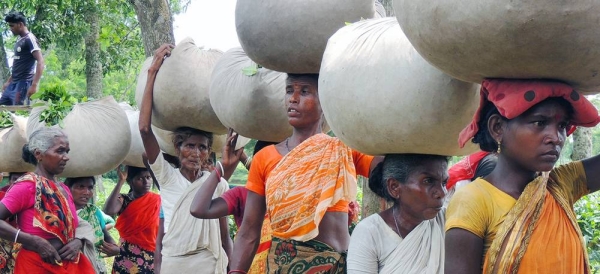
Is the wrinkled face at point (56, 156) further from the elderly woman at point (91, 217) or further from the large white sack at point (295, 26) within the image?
the large white sack at point (295, 26)

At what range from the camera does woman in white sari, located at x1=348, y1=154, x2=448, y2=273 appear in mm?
3123

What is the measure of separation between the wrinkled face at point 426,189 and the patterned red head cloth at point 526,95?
796 mm

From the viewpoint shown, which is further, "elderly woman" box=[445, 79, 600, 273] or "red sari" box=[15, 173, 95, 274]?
"red sari" box=[15, 173, 95, 274]

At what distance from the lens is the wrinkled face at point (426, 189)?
3.16 m

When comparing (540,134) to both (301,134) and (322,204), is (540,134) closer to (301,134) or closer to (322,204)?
(322,204)

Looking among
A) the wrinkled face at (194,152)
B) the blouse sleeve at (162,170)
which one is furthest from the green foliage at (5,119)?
the wrinkled face at (194,152)

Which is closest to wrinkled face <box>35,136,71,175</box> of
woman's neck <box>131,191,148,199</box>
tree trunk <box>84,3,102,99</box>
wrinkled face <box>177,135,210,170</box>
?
wrinkled face <box>177,135,210,170</box>

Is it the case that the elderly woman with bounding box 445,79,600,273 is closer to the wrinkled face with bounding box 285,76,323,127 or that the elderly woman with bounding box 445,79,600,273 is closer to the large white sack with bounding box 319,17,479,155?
the large white sack with bounding box 319,17,479,155

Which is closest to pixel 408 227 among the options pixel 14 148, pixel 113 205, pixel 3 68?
pixel 113 205

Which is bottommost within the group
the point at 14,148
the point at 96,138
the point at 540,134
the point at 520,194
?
the point at 14,148

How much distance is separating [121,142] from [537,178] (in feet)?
12.3

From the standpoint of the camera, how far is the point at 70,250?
5496 millimetres

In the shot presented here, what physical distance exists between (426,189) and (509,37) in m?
1.21

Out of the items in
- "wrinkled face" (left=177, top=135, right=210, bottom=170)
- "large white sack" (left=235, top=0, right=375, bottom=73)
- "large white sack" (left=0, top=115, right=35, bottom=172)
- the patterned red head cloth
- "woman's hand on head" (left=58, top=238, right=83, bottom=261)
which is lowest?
"woman's hand on head" (left=58, top=238, right=83, bottom=261)
